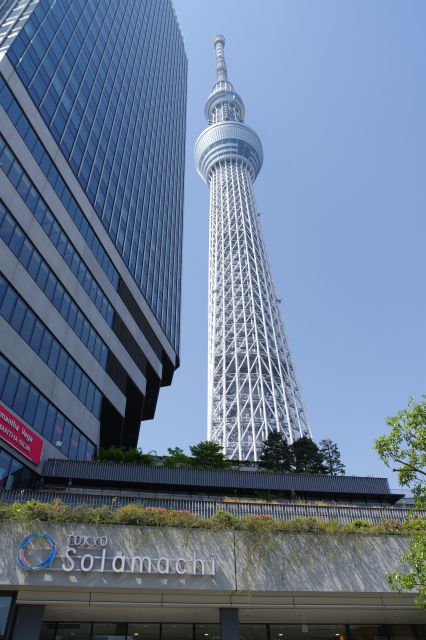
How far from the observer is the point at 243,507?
19938 mm

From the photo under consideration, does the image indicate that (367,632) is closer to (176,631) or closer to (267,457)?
(176,631)

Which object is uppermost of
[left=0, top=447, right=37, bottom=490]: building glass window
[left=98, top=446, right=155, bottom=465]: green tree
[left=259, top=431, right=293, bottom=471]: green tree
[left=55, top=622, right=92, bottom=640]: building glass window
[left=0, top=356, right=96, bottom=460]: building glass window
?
[left=259, top=431, right=293, bottom=471]: green tree

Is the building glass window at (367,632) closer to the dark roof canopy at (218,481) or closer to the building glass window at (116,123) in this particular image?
the dark roof canopy at (218,481)

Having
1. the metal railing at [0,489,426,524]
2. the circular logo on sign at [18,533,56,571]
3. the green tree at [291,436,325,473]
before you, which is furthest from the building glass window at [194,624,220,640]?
the green tree at [291,436,325,473]

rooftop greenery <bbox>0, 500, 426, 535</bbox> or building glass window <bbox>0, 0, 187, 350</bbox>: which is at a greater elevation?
building glass window <bbox>0, 0, 187, 350</bbox>

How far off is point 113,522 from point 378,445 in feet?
29.2

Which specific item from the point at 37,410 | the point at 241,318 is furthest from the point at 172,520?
the point at 241,318

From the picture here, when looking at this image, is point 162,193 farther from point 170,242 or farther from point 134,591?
point 134,591

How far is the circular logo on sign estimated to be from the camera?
1547 cm

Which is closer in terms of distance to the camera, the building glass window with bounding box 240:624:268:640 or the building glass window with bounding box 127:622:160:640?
the building glass window with bounding box 127:622:160:640

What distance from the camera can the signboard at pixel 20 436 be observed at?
28375 mm

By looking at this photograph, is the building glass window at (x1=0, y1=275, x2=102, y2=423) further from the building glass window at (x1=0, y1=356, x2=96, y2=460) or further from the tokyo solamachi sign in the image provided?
the tokyo solamachi sign

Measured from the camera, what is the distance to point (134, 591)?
1620cm

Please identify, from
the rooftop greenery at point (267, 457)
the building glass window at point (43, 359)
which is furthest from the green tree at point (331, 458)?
the building glass window at point (43, 359)
